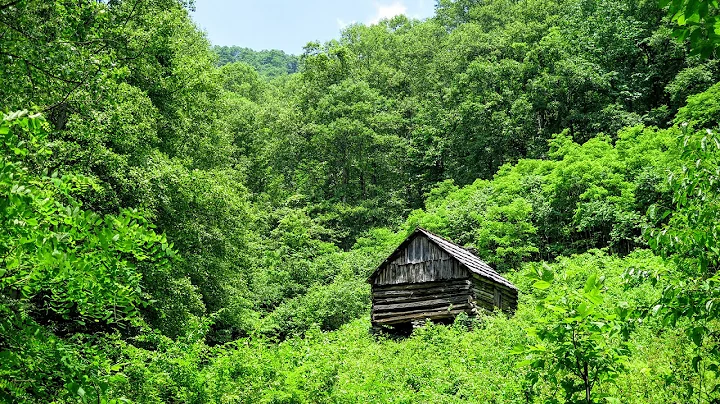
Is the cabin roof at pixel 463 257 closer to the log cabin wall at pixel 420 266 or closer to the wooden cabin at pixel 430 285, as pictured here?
the wooden cabin at pixel 430 285

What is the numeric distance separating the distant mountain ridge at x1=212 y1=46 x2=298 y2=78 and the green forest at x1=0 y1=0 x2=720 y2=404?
23430mm

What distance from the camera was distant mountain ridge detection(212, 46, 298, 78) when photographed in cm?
7692

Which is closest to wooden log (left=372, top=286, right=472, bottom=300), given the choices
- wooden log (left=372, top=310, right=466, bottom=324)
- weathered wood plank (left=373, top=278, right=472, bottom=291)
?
weathered wood plank (left=373, top=278, right=472, bottom=291)

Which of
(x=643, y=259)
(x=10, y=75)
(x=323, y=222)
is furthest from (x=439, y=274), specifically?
(x=323, y=222)

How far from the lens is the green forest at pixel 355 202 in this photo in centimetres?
325

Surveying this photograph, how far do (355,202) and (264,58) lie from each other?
52.3 meters

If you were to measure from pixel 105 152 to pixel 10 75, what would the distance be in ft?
25.2

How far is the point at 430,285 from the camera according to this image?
57.9 ft

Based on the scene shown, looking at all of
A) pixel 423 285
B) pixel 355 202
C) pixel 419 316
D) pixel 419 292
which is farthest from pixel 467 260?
pixel 355 202

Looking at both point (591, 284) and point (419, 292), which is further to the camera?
point (419, 292)

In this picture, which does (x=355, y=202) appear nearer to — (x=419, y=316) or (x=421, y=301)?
(x=421, y=301)

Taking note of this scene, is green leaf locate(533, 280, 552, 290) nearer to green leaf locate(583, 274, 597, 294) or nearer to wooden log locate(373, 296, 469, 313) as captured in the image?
green leaf locate(583, 274, 597, 294)

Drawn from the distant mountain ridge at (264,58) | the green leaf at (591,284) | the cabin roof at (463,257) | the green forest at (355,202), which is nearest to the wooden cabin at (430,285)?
the cabin roof at (463,257)

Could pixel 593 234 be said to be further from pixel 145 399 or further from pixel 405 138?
pixel 405 138
